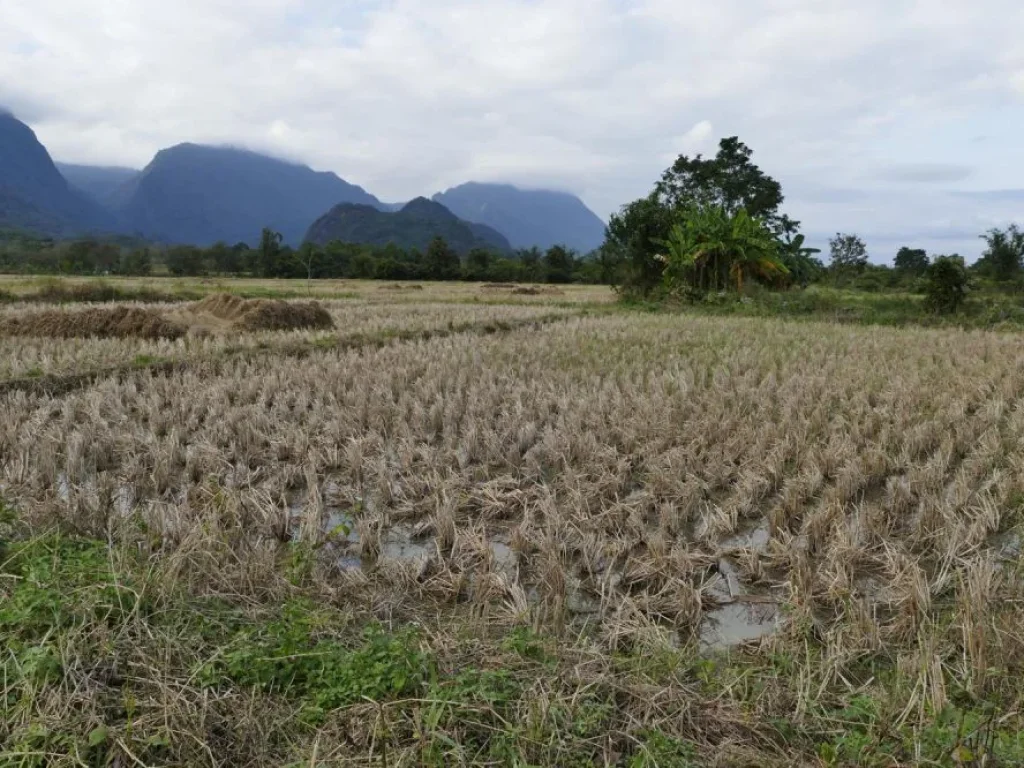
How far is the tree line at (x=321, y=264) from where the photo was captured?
43812 millimetres

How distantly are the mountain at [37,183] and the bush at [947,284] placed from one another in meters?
147

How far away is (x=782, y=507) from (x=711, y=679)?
5.26ft

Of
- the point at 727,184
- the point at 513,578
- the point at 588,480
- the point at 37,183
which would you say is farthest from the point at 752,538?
the point at 37,183

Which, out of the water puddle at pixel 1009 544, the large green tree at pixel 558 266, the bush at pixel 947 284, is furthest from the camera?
the large green tree at pixel 558 266

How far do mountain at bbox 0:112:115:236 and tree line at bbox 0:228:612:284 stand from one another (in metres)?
96.4

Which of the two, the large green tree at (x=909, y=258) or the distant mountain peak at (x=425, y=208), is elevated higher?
the distant mountain peak at (x=425, y=208)

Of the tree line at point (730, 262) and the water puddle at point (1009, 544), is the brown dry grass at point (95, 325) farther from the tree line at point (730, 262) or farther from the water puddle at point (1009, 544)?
the tree line at point (730, 262)

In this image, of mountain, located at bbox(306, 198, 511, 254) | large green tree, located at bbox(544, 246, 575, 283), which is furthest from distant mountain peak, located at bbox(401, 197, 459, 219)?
large green tree, located at bbox(544, 246, 575, 283)

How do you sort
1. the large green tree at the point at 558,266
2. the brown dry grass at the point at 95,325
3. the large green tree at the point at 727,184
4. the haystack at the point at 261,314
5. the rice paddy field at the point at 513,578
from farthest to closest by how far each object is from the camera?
the large green tree at the point at 558,266
the large green tree at the point at 727,184
the haystack at the point at 261,314
the brown dry grass at the point at 95,325
the rice paddy field at the point at 513,578

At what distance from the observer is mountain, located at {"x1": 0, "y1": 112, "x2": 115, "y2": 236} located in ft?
454

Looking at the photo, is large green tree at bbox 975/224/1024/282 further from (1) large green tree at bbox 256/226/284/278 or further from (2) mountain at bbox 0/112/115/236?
(2) mountain at bbox 0/112/115/236

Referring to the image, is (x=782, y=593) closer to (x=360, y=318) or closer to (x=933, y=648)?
(x=933, y=648)

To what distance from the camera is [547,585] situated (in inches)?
103

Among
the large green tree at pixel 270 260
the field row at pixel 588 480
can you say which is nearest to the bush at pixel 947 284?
the field row at pixel 588 480
